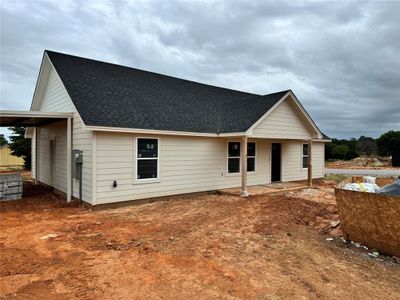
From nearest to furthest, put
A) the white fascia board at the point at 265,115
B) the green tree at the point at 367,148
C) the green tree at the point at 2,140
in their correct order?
the white fascia board at the point at 265,115, the green tree at the point at 367,148, the green tree at the point at 2,140

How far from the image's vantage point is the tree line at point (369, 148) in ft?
137

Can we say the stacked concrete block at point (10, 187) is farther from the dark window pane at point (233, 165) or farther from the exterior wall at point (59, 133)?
the dark window pane at point (233, 165)

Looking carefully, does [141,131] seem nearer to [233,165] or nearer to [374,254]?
[233,165]

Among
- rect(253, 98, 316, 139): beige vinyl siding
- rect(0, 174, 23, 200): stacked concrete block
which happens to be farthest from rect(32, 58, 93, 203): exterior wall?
rect(253, 98, 316, 139): beige vinyl siding

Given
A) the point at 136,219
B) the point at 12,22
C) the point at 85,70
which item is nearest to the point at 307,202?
the point at 136,219

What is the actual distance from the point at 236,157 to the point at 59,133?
762 centimetres

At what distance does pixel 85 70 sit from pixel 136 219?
23.3ft

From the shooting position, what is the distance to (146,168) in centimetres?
918

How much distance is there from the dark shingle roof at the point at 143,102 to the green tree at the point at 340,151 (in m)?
34.3

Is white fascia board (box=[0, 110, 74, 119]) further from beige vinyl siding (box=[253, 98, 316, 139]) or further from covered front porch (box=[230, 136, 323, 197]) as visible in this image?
beige vinyl siding (box=[253, 98, 316, 139])

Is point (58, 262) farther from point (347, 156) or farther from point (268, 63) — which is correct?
point (347, 156)

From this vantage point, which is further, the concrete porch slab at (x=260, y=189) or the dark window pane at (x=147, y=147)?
the concrete porch slab at (x=260, y=189)

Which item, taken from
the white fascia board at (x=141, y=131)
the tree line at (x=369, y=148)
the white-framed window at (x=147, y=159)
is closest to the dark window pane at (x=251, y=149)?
the white fascia board at (x=141, y=131)

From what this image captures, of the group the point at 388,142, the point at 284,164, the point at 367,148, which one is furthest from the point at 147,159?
the point at 388,142
